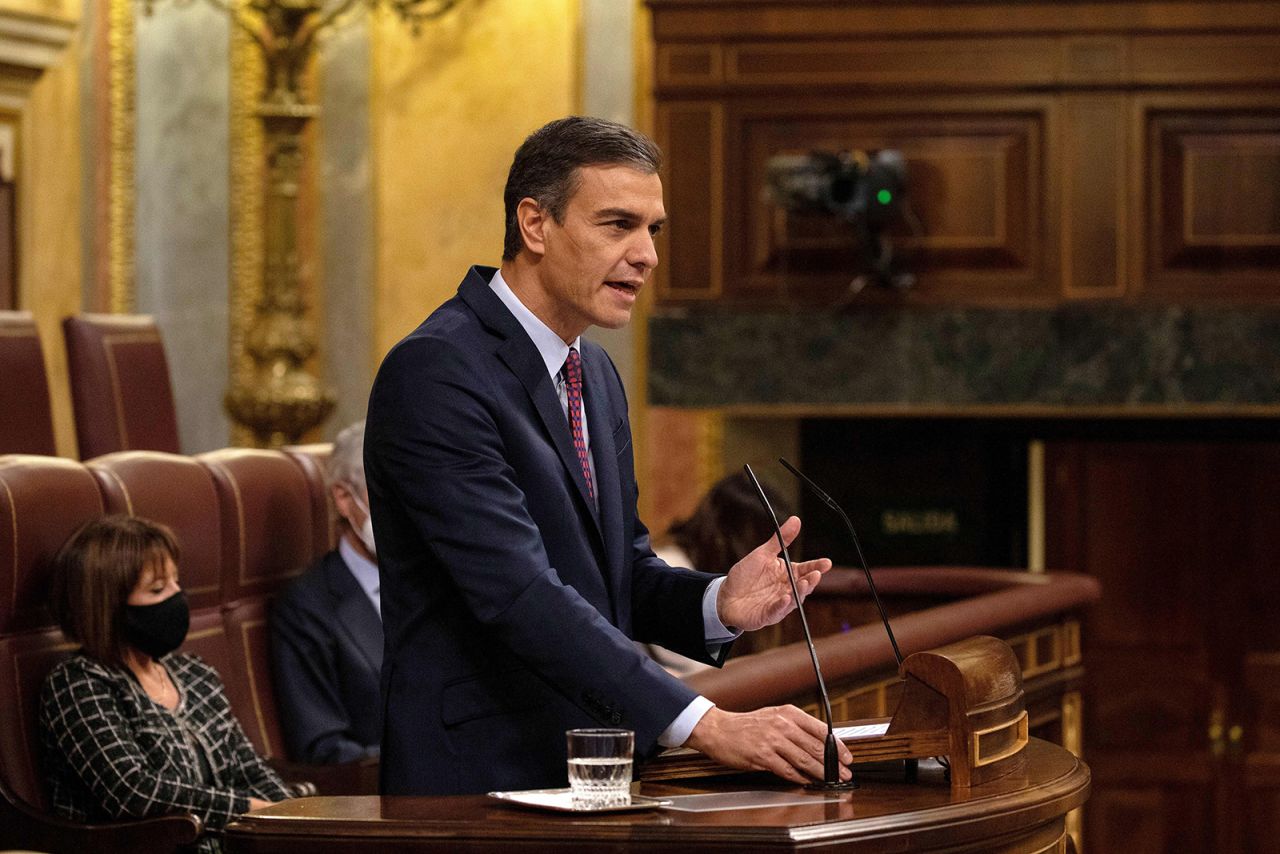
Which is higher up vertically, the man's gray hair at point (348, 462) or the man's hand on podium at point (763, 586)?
the man's gray hair at point (348, 462)

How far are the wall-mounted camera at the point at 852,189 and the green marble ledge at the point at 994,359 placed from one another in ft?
1.03

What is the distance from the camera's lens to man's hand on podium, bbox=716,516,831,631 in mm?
2002

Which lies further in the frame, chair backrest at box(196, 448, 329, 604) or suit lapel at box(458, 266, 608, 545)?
chair backrest at box(196, 448, 329, 604)

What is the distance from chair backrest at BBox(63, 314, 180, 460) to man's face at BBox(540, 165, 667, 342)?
3.31 metres

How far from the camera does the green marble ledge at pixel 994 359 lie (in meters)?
6.49

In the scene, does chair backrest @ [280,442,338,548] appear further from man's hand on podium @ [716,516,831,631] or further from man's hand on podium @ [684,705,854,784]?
man's hand on podium @ [684,705,854,784]

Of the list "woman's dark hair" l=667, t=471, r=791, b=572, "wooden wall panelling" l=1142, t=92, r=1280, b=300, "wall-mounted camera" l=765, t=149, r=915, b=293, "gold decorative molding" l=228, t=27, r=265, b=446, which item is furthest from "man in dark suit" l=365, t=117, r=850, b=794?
"gold decorative molding" l=228, t=27, r=265, b=446

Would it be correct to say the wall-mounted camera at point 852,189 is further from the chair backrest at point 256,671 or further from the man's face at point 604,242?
the man's face at point 604,242

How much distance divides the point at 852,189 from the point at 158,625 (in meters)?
3.85

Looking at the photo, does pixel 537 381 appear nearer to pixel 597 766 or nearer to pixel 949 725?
pixel 597 766

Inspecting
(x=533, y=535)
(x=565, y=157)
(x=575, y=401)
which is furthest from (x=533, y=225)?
(x=533, y=535)

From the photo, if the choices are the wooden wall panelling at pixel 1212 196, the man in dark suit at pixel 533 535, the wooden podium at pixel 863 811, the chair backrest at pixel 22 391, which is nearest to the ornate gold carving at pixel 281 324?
the chair backrest at pixel 22 391

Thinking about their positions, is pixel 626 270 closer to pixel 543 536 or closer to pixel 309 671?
pixel 543 536

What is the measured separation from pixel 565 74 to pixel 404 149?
70cm
